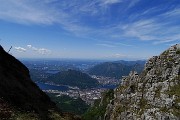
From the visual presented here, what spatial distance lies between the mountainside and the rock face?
7172 centimetres

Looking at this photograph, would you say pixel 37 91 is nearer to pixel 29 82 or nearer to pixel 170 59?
pixel 29 82

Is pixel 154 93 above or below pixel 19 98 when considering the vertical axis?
below

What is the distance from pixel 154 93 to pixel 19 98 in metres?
93.6

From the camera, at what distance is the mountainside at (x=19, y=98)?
34062 millimetres

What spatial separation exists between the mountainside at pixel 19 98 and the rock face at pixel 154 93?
7172 centimetres

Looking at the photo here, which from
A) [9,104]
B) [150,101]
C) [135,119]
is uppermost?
[9,104]

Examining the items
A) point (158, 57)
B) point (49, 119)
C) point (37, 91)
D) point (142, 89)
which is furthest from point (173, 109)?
point (49, 119)

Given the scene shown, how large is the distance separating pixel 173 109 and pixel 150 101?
577 inches

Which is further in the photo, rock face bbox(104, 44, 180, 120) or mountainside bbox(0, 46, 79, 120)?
rock face bbox(104, 44, 180, 120)

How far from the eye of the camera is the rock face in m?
112

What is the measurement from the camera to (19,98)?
3966 centimetres

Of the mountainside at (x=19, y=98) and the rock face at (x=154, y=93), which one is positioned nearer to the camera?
the mountainside at (x=19, y=98)

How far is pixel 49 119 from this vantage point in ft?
123

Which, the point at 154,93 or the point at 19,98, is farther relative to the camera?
the point at 154,93
